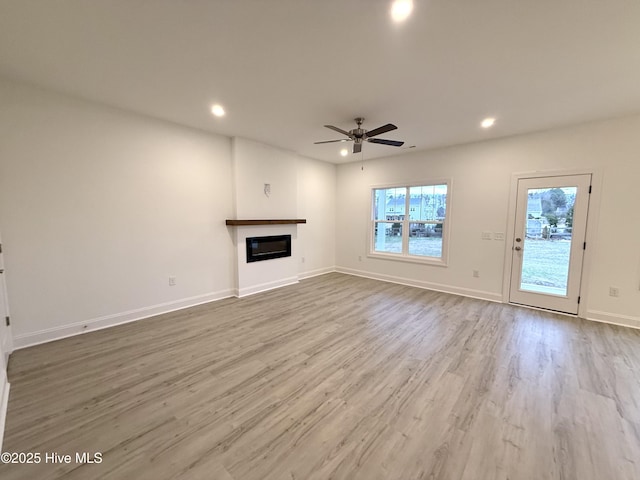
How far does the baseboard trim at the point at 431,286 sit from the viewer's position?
4.44 meters

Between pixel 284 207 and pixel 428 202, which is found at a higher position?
pixel 428 202

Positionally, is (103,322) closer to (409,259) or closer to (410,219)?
(409,259)

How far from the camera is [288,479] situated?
4.52ft

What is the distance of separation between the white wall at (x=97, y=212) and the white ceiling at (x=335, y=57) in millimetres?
391

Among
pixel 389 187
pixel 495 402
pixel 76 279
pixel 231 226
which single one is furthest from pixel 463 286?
pixel 76 279

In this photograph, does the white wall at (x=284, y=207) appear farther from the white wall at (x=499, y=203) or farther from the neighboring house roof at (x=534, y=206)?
the neighboring house roof at (x=534, y=206)

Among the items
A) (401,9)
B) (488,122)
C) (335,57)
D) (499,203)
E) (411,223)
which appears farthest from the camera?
(411,223)

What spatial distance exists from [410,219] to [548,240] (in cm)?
224

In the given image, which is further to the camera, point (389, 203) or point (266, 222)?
point (389, 203)

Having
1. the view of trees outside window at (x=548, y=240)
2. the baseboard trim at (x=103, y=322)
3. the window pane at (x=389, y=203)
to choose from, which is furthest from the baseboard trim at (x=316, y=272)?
the view of trees outside window at (x=548, y=240)

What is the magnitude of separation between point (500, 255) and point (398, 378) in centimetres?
326

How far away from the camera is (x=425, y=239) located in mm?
5270

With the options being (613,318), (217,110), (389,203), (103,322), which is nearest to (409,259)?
(389,203)

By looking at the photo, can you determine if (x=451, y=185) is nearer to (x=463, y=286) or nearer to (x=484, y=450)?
(x=463, y=286)
